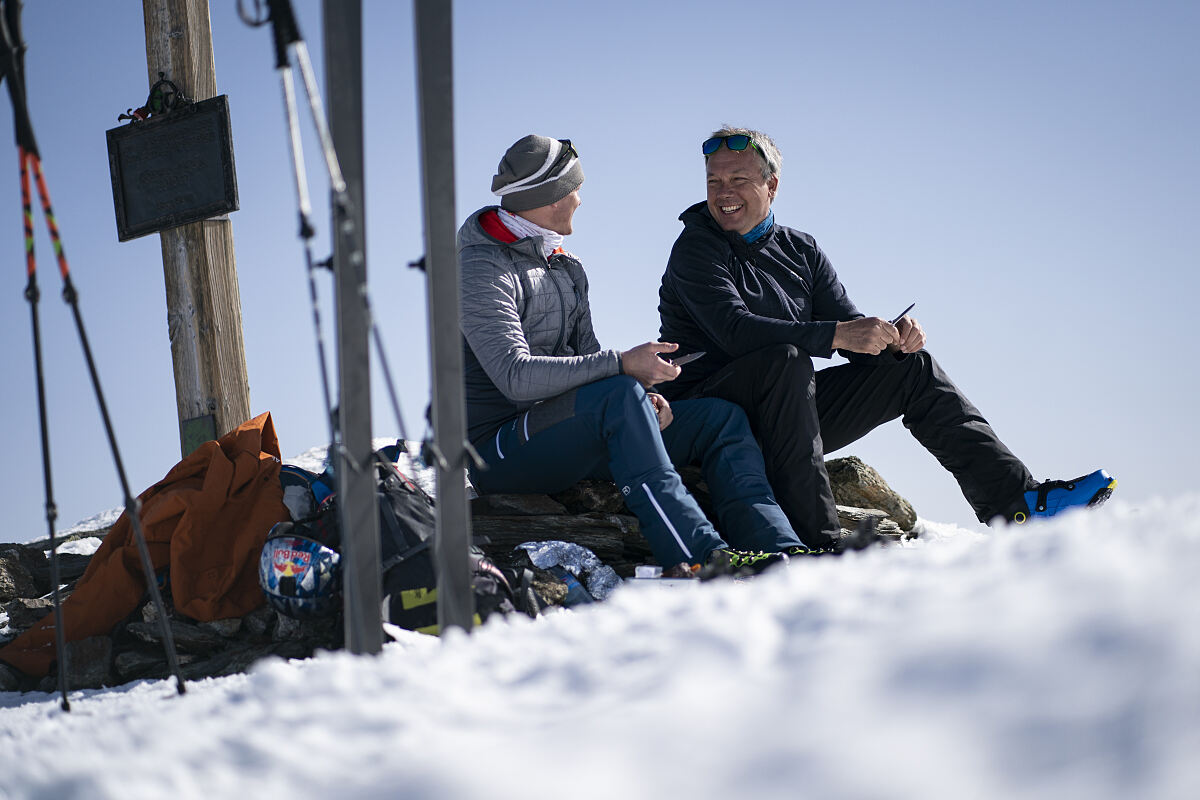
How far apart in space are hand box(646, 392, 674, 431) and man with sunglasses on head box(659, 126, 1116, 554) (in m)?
0.28

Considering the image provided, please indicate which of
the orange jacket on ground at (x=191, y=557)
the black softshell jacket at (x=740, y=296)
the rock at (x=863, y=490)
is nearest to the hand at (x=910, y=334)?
the black softshell jacket at (x=740, y=296)

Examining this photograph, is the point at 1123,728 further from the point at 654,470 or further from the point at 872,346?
the point at 872,346

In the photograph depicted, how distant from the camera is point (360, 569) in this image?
75.4 inches

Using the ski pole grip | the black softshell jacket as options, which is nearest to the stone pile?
the black softshell jacket

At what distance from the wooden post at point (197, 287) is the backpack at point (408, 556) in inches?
69.8


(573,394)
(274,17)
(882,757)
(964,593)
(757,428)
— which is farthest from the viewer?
(757,428)

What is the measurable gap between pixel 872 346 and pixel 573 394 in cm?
126

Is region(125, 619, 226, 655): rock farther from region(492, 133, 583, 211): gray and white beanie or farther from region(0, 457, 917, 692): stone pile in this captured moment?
region(492, 133, 583, 211): gray and white beanie

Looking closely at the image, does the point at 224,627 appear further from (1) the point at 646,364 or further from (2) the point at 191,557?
(1) the point at 646,364

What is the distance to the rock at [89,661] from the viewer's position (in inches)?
118

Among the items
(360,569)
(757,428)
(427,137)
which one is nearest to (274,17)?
(427,137)

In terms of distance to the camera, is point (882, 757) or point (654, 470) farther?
point (654, 470)

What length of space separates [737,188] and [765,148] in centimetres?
23

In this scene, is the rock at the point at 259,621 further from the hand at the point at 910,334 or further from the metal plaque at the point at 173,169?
the hand at the point at 910,334
